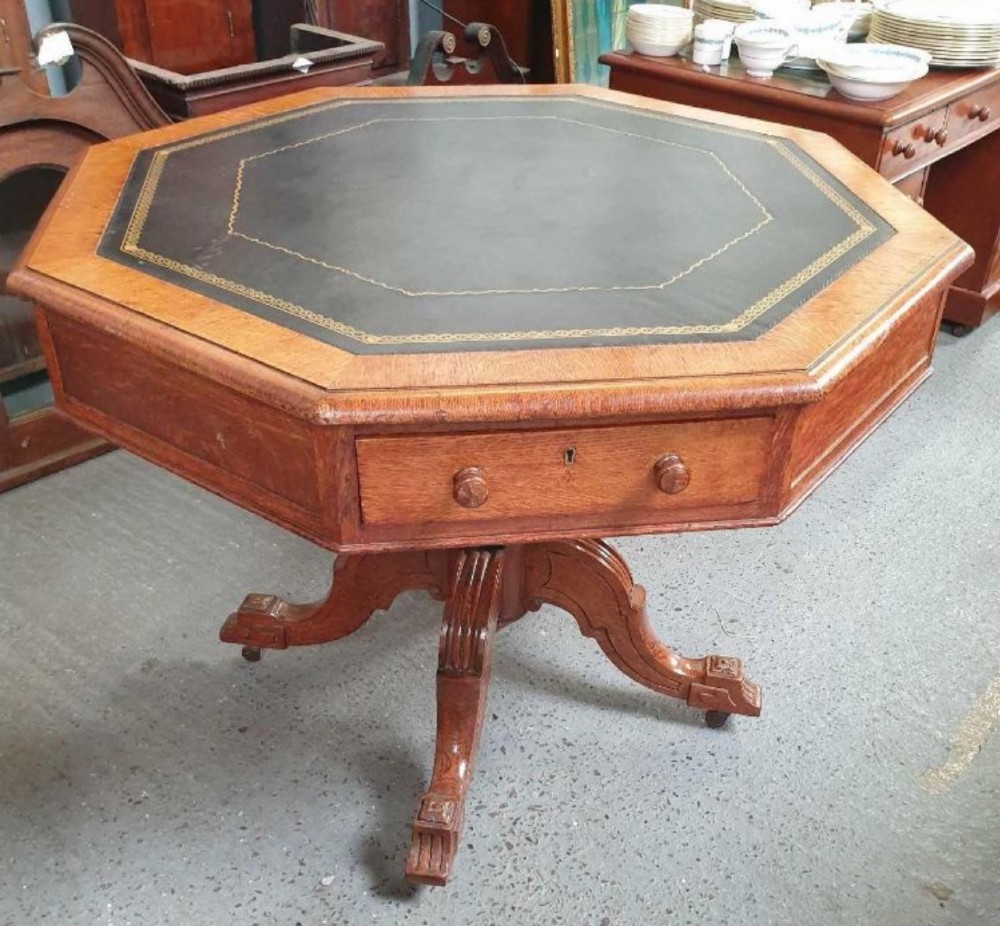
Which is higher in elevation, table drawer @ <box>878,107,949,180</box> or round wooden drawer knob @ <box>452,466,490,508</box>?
round wooden drawer knob @ <box>452,466,490,508</box>

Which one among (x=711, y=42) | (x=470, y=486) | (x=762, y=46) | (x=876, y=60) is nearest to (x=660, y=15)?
(x=711, y=42)

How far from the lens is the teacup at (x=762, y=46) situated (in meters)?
2.32

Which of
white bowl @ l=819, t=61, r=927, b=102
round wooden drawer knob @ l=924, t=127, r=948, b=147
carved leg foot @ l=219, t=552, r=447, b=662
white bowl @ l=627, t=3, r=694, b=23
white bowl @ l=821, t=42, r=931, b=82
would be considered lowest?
carved leg foot @ l=219, t=552, r=447, b=662

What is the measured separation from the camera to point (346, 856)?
1.50 meters

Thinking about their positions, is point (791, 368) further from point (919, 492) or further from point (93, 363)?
point (919, 492)

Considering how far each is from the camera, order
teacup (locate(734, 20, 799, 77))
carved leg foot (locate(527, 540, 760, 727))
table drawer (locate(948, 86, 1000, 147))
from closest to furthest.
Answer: carved leg foot (locate(527, 540, 760, 727)) → teacup (locate(734, 20, 799, 77)) → table drawer (locate(948, 86, 1000, 147))

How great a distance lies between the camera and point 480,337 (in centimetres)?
105

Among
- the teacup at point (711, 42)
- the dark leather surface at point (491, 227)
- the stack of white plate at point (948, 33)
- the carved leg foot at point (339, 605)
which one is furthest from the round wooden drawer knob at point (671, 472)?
the stack of white plate at point (948, 33)

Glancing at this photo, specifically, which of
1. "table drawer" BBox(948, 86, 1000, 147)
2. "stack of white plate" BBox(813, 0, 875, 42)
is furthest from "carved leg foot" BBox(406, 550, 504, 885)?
"stack of white plate" BBox(813, 0, 875, 42)

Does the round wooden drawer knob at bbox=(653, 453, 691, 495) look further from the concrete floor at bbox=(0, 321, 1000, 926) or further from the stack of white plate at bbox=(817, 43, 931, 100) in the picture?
the stack of white plate at bbox=(817, 43, 931, 100)

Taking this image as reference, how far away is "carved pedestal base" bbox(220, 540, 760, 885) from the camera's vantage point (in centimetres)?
148

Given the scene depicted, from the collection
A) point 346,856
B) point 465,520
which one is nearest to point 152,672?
point 346,856

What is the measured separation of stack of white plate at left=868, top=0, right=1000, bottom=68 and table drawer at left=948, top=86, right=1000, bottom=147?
0.08 m

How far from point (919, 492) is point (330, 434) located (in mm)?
1761
